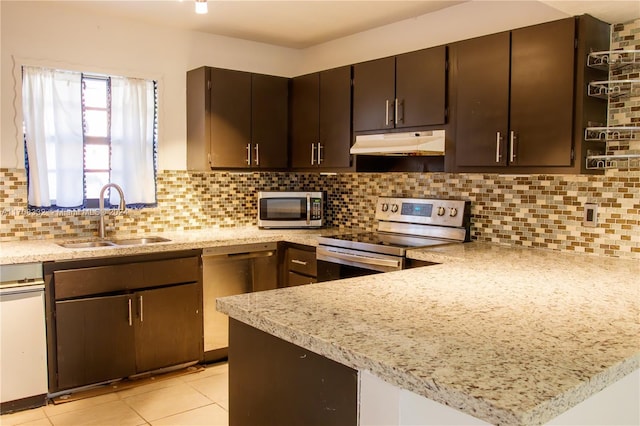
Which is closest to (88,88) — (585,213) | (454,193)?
(454,193)

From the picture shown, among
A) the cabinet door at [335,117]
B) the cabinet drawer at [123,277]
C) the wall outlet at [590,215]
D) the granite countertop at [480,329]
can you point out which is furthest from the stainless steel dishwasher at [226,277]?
the wall outlet at [590,215]

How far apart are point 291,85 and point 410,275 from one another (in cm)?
246

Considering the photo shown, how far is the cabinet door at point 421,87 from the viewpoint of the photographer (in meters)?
3.31

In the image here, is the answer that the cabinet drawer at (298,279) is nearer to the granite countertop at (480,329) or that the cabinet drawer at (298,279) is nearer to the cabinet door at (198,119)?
the cabinet door at (198,119)

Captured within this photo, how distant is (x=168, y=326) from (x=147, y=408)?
1.86ft

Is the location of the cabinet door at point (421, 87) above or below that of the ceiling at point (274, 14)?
below

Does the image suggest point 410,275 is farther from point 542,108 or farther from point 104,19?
point 104,19

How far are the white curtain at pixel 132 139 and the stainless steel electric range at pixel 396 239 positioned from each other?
1.40 m

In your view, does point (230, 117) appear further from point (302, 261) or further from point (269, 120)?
point (302, 261)

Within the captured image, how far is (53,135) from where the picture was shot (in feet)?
11.8

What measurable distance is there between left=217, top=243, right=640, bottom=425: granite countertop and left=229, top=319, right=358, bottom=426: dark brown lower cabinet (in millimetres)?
92

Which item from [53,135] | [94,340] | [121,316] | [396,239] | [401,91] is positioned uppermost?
[401,91]

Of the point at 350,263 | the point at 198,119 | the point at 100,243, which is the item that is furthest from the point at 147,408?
the point at 198,119

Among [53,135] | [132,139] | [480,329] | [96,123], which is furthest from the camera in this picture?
[132,139]
